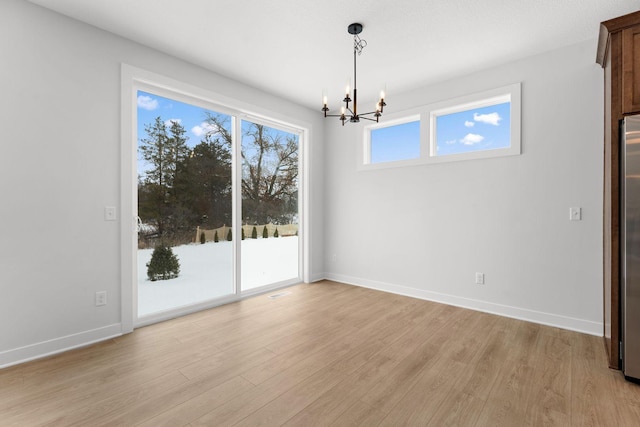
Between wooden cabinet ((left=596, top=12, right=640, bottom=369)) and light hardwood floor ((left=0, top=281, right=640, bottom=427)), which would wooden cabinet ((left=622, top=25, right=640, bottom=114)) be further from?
light hardwood floor ((left=0, top=281, right=640, bottom=427))

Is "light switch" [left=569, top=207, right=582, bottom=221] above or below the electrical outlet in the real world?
above

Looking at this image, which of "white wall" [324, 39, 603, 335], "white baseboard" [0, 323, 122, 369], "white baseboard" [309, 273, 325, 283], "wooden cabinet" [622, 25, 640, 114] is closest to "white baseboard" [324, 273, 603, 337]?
"white wall" [324, 39, 603, 335]

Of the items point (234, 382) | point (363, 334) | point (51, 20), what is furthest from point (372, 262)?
point (51, 20)

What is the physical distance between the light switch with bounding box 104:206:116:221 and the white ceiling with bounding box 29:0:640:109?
1670 mm

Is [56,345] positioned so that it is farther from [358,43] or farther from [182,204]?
[358,43]

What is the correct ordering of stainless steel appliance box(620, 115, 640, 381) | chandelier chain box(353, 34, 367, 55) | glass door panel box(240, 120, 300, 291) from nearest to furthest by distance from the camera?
stainless steel appliance box(620, 115, 640, 381) < chandelier chain box(353, 34, 367, 55) < glass door panel box(240, 120, 300, 291)

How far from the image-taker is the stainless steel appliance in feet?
6.58

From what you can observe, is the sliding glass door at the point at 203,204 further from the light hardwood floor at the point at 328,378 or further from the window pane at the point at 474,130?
the window pane at the point at 474,130

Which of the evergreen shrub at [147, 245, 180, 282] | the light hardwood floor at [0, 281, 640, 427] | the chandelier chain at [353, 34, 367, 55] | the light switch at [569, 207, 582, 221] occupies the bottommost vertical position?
the light hardwood floor at [0, 281, 640, 427]

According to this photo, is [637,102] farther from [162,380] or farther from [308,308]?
[162,380]

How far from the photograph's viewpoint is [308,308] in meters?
3.63

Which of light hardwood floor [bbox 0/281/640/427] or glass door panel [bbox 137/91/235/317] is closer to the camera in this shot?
light hardwood floor [bbox 0/281/640/427]

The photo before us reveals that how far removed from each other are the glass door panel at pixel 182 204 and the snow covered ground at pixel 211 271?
0.03 feet

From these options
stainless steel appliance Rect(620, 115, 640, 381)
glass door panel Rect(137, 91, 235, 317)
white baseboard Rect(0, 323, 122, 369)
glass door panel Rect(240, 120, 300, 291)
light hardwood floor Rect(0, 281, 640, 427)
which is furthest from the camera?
glass door panel Rect(240, 120, 300, 291)
